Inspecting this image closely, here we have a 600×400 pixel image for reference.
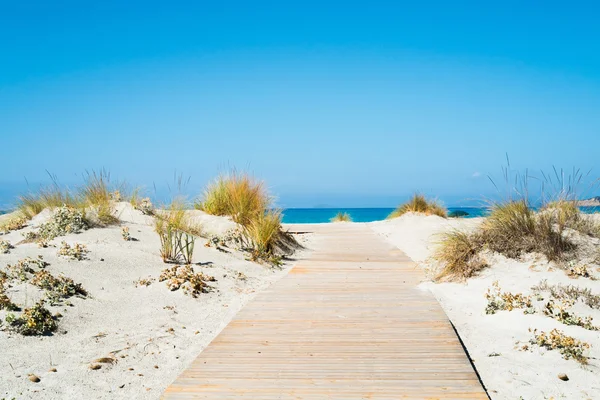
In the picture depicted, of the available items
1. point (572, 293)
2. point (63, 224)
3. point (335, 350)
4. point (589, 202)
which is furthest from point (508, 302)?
point (63, 224)

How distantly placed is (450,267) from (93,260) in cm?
422

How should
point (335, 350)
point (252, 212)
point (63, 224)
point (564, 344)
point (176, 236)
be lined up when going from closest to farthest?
point (564, 344)
point (335, 350)
point (176, 236)
point (63, 224)
point (252, 212)

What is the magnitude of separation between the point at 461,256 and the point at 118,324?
3.85 m

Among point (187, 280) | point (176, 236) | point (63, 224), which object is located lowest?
point (187, 280)

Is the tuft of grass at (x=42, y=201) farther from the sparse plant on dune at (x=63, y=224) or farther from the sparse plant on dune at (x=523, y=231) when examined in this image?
the sparse plant on dune at (x=523, y=231)

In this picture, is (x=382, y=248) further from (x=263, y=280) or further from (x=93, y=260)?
(x=93, y=260)

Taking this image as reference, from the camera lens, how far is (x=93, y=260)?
5625 mm

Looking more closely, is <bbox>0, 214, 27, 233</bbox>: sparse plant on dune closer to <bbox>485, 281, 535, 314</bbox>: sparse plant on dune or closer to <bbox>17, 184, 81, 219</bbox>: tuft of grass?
<bbox>17, 184, 81, 219</bbox>: tuft of grass

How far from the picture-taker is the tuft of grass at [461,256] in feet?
18.1

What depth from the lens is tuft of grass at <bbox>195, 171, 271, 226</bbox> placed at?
928cm

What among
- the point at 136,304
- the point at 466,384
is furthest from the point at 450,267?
the point at 136,304

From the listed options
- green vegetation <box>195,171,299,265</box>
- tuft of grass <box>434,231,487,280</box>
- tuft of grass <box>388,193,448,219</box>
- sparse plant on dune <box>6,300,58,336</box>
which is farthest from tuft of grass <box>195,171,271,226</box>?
tuft of grass <box>388,193,448,219</box>

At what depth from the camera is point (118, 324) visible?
4.12 m

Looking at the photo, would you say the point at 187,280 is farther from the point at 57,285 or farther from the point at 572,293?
the point at 572,293
